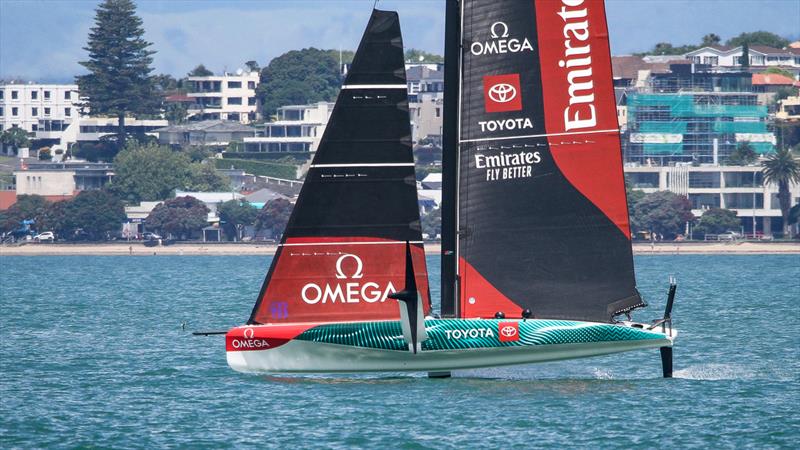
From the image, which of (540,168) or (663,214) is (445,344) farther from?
(663,214)

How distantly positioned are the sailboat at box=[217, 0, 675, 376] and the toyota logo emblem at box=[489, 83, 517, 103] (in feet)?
0.08

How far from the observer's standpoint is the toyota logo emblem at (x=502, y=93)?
2925cm

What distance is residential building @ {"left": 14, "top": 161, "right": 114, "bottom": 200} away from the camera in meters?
186

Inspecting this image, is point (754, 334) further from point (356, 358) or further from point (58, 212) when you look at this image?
point (58, 212)

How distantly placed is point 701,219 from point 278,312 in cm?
13899

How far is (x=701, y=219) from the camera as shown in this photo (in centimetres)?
16500

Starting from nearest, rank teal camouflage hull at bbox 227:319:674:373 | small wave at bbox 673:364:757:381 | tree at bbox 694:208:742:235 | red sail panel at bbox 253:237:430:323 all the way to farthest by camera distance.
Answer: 1. teal camouflage hull at bbox 227:319:674:373
2. red sail panel at bbox 253:237:430:323
3. small wave at bbox 673:364:757:381
4. tree at bbox 694:208:742:235

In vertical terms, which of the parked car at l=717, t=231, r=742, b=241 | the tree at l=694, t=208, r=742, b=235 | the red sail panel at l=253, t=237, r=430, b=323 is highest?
the tree at l=694, t=208, r=742, b=235

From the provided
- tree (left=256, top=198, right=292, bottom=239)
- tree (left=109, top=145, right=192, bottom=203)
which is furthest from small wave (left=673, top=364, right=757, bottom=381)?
tree (left=109, top=145, right=192, bottom=203)

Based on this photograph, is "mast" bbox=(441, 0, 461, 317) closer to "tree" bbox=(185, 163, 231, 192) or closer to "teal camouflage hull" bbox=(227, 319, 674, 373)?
"teal camouflage hull" bbox=(227, 319, 674, 373)

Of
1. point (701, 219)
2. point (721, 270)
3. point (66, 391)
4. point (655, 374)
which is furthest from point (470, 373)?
point (701, 219)

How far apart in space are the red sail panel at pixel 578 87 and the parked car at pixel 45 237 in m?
148

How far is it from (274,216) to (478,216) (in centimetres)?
13968

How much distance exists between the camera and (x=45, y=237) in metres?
172
